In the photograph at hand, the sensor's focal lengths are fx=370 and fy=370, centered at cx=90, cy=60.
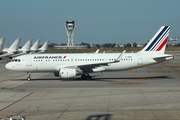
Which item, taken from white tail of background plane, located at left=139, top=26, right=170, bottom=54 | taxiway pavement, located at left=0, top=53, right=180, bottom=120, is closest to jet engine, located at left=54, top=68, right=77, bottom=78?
taxiway pavement, located at left=0, top=53, right=180, bottom=120

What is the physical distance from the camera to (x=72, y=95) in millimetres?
25156

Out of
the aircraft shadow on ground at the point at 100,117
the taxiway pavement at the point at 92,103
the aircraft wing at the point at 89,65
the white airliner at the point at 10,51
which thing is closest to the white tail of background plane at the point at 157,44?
the aircraft wing at the point at 89,65

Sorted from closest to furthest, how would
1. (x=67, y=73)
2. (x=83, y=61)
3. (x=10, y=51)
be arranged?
(x=67, y=73), (x=83, y=61), (x=10, y=51)

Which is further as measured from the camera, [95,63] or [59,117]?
[95,63]

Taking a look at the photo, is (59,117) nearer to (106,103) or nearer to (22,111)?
(22,111)

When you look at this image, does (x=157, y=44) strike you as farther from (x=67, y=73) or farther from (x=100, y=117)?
(x=100, y=117)

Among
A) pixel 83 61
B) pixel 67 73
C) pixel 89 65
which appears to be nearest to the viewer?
pixel 67 73

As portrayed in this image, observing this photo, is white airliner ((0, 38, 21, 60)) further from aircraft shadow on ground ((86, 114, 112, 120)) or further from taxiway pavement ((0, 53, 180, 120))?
aircraft shadow on ground ((86, 114, 112, 120))

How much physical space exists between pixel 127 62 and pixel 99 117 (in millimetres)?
20378

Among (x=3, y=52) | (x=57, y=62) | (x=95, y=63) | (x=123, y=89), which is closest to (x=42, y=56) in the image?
(x=57, y=62)

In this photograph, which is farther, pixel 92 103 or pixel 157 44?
pixel 157 44

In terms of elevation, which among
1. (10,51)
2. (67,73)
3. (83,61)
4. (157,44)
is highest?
(157,44)

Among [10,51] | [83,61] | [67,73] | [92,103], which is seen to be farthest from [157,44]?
[10,51]

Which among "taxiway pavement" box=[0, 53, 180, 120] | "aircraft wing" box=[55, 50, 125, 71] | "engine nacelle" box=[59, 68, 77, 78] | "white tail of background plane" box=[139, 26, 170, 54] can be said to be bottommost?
"taxiway pavement" box=[0, 53, 180, 120]
